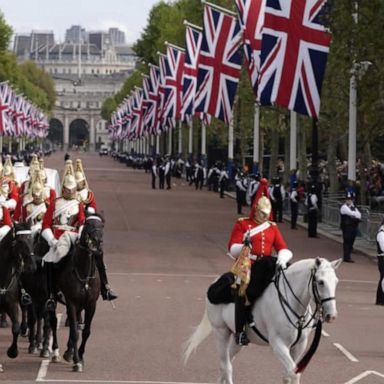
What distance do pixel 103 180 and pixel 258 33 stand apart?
1717 inches

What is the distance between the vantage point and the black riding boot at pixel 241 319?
13758mm

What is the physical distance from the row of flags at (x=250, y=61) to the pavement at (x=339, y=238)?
3.43 meters

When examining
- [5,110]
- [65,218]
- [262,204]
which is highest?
[5,110]

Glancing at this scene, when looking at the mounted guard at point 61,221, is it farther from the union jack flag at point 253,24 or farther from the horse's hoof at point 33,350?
the union jack flag at point 253,24

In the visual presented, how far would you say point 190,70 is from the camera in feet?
191

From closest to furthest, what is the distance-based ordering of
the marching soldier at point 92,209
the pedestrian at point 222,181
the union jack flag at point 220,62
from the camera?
1. the marching soldier at point 92,209
2. the union jack flag at point 220,62
3. the pedestrian at point 222,181

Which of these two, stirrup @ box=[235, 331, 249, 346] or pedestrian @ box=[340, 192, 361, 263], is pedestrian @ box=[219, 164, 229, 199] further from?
stirrup @ box=[235, 331, 249, 346]

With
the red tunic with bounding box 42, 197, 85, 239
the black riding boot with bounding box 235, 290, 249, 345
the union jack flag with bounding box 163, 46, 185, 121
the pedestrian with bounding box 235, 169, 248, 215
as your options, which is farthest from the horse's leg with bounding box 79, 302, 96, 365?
the union jack flag with bounding box 163, 46, 185, 121

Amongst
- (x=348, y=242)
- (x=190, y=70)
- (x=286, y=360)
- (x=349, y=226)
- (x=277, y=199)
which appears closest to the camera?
(x=286, y=360)

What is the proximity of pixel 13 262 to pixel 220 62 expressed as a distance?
30881 millimetres

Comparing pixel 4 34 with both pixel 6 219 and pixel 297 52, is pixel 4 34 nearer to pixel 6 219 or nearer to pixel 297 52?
pixel 297 52

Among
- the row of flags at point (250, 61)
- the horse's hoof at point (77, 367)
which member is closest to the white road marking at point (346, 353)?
the horse's hoof at point (77, 367)

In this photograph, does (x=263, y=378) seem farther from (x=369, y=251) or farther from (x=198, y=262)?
(x=369, y=251)

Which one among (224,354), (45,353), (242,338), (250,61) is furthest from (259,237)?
(250,61)
